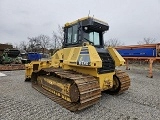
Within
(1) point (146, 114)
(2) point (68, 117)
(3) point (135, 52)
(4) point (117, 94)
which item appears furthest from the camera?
(3) point (135, 52)

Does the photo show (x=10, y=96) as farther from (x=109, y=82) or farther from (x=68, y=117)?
(x=109, y=82)

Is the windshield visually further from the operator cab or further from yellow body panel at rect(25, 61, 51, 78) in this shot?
yellow body panel at rect(25, 61, 51, 78)

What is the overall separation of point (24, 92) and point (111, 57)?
136 inches

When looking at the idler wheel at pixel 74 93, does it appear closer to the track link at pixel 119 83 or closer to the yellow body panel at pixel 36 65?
the track link at pixel 119 83

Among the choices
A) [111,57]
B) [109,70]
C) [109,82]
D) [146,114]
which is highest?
[111,57]

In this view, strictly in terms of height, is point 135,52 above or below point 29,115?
above

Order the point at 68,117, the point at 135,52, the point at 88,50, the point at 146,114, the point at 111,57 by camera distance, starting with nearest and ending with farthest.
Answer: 1. the point at 68,117
2. the point at 146,114
3. the point at 88,50
4. the point at 111,57
5. the point at 135,52

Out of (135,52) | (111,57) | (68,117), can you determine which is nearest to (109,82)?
(111,57)

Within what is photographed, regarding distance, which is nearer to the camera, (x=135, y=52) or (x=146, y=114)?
(x=146, y=114)

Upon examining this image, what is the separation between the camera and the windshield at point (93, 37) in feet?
18.8

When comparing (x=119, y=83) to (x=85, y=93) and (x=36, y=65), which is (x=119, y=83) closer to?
(x=85, y=93)

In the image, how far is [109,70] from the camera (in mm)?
5566

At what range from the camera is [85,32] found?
570 centimetres

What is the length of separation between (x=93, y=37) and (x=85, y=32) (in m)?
0.42
